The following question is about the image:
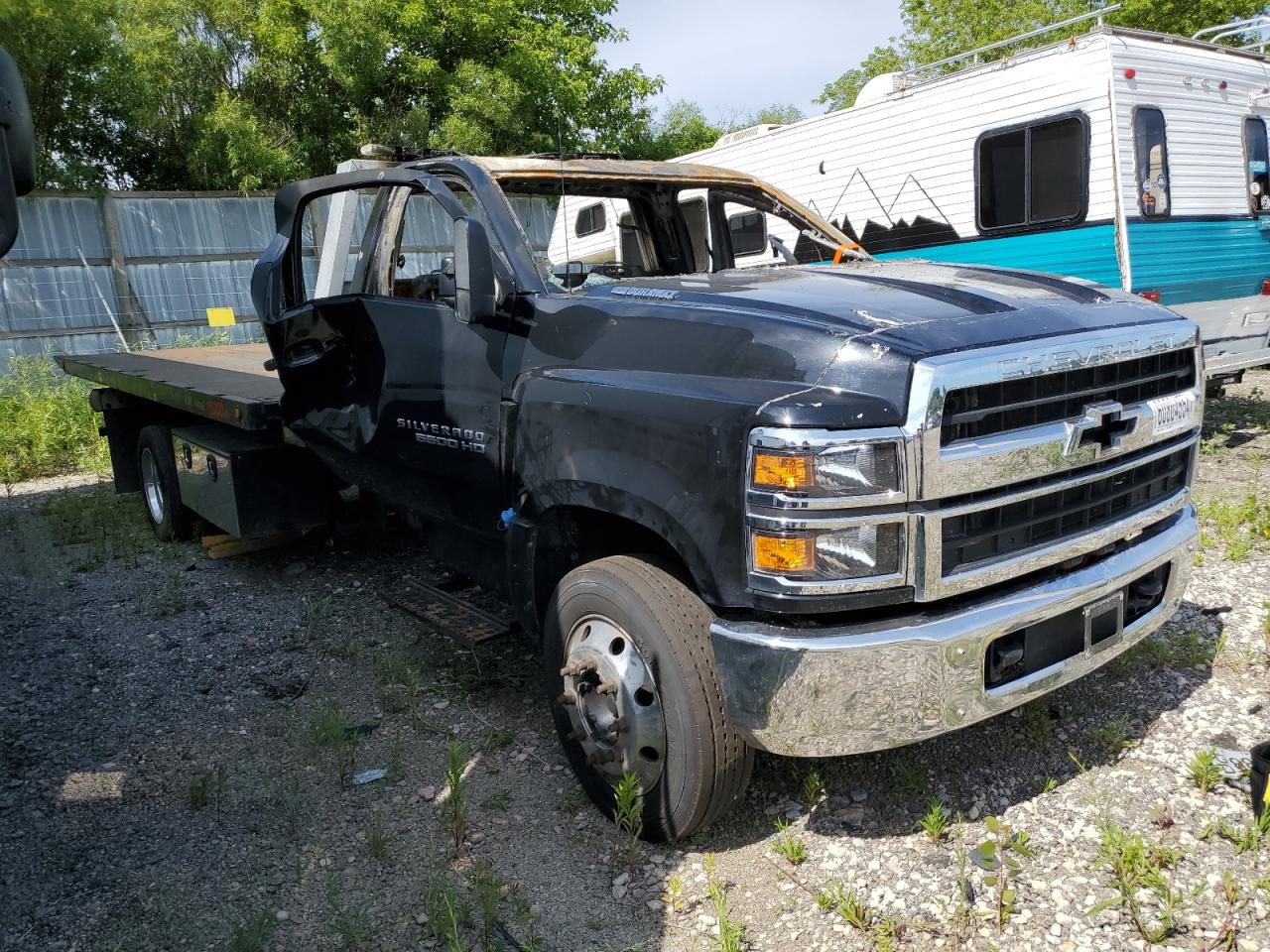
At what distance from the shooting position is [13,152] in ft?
6.83

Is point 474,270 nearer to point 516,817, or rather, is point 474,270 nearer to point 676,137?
point 516,817

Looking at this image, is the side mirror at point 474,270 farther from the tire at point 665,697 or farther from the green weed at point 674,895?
the green weed at point 674,895

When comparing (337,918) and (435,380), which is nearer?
(337,918)

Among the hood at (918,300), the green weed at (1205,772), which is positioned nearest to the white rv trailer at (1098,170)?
the hood at (918,300)

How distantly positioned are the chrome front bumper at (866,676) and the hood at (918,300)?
712 mm

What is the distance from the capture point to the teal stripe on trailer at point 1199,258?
756 centimetres

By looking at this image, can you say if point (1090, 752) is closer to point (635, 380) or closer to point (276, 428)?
point (635, 380)

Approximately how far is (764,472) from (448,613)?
2.12 meters

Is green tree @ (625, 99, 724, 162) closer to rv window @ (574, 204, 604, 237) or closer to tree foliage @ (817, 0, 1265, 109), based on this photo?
tree foliage @ (817, 0, 1265, 109)

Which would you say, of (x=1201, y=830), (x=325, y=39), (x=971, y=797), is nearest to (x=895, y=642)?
(x=971, y=797)

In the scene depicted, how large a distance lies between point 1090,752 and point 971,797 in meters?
0.51

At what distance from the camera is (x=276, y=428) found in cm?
500

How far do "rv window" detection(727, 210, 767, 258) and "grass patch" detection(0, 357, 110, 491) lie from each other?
22.1 ft

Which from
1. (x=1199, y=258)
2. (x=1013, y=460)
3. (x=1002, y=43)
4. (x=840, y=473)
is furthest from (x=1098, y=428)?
(x=1002, y=43)
